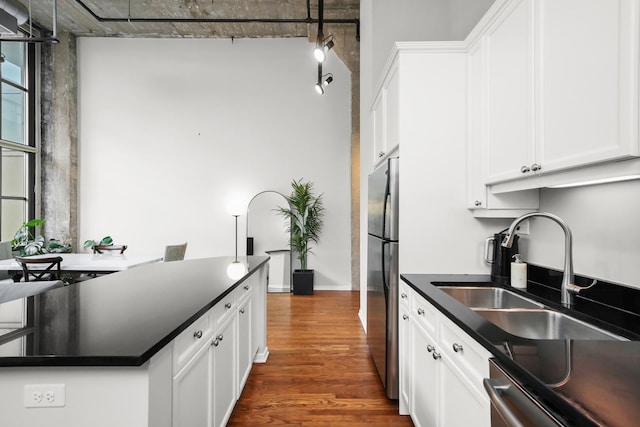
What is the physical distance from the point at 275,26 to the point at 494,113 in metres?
4.84

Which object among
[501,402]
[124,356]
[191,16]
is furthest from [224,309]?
[191,16]

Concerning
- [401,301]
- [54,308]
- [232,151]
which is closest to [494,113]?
[401,301]

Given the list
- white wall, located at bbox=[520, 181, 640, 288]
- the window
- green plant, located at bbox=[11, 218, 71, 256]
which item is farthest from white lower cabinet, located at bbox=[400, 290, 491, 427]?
the window

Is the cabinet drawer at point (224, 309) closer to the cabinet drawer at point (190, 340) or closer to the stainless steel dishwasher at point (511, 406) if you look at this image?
the cabinet drawer at point (190, 340)

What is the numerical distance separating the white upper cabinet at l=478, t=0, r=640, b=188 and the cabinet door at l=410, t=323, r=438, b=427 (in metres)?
0.93

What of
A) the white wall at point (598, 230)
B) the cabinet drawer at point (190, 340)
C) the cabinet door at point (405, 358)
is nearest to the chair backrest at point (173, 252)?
the cabinet drawer at point (190, 340)

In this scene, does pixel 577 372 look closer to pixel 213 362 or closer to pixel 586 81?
pixel 586 81

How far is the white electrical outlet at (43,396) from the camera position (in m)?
0.92

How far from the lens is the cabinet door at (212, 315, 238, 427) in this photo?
162 centimetres

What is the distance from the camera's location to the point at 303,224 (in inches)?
219

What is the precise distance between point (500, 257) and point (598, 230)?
1.86 ft

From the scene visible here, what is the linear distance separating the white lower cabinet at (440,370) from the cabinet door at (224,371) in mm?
1027

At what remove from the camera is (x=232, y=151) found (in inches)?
233

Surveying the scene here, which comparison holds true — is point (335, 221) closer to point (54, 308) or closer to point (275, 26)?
point (275, 26)
